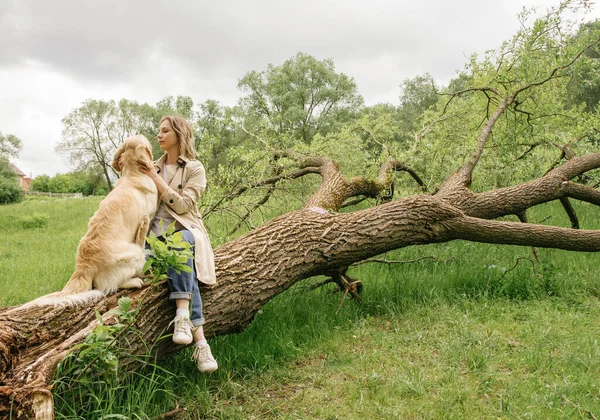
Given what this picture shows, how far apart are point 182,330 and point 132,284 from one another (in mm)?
559

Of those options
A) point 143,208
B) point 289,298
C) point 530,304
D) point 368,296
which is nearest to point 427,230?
point 368,296

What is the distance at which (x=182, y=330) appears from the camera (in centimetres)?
327

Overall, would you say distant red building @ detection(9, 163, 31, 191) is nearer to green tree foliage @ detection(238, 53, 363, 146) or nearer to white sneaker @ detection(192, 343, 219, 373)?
green tree foliage @ detection(238, 53, 363, 146)

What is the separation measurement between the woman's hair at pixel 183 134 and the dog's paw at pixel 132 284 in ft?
4.02

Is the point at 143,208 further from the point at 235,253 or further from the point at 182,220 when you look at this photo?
the point at 235,253

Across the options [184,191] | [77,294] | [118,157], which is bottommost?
[77,294]

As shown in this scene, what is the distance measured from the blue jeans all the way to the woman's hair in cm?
106

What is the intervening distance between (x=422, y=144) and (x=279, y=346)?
226 inches

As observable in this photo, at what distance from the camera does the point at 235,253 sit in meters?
4.34

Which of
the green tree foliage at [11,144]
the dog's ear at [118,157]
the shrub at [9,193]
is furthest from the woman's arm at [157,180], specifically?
the green tree foliage at [11,144]

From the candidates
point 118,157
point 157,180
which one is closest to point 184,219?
point 157,180

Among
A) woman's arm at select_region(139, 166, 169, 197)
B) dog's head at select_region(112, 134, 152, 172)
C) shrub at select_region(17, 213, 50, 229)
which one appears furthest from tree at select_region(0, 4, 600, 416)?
shrub at select_region(17, 213, 50, 229)

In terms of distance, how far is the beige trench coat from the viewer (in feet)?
11.9

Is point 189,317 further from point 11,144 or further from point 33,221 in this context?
point 11,144
